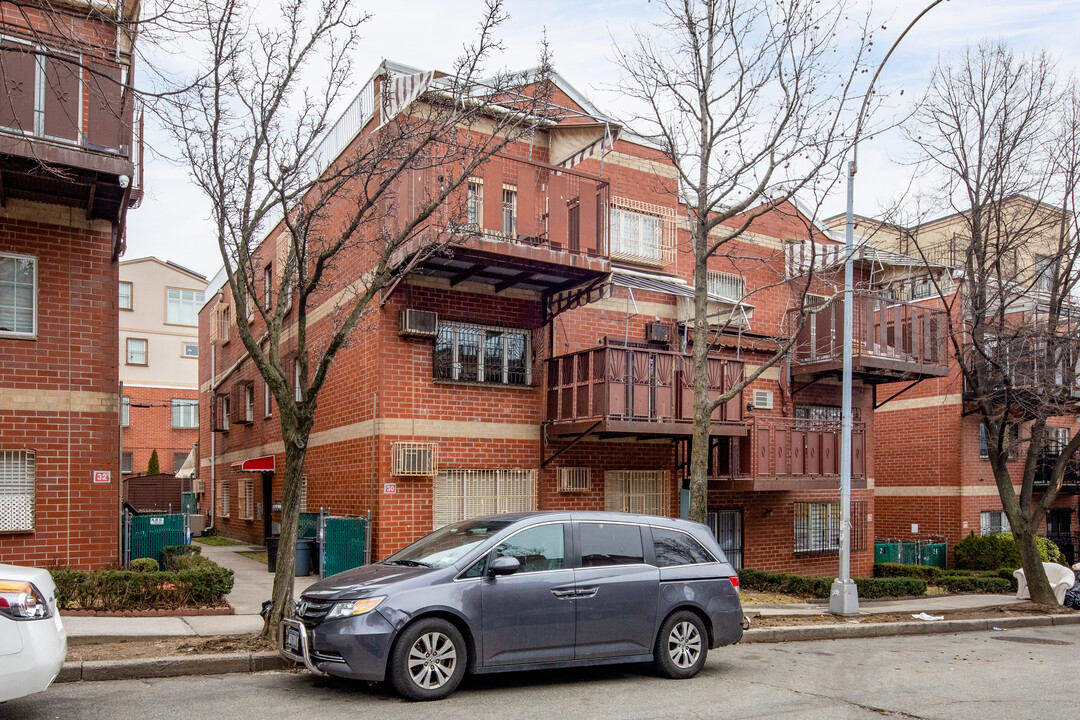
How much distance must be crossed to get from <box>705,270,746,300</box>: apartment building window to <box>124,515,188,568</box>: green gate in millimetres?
11903

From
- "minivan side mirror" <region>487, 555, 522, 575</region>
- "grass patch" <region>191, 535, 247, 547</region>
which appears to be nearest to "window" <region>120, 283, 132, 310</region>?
"grass patch" <region>191, 535, 247, 547</region>

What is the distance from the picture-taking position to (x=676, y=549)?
9.35m

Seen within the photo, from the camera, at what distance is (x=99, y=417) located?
510 inches

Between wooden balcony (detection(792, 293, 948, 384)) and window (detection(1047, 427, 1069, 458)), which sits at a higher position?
wooden balcony (detection(792, 293, 948, 384))

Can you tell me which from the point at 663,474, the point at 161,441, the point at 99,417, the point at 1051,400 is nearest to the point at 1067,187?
the point at 1051,400

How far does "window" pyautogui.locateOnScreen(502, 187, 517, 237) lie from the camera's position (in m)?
15.1

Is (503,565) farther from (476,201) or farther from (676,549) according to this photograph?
(476,201)

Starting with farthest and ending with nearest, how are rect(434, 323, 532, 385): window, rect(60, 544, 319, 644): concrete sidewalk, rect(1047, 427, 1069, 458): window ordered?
rect(1047, 427, 1069, 458): window < rect(434, 323, 532, 385): window < rect(60, 544, 319, 644): concrete sidewalk

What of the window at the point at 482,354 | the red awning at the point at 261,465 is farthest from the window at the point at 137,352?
the window at the point at 482,354

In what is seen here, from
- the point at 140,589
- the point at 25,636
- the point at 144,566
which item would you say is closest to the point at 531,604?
the point at 25,636

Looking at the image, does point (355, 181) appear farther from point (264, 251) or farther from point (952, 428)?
point (952, 428)

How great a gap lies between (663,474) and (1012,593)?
352 inches

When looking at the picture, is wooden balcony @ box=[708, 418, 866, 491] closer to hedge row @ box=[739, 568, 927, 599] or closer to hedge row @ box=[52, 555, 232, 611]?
hedge row @ box=[739, 568, 927, 599]

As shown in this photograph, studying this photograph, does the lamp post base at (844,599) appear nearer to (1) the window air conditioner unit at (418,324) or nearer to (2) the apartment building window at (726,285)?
(2) the apartment building window at (726,285)
